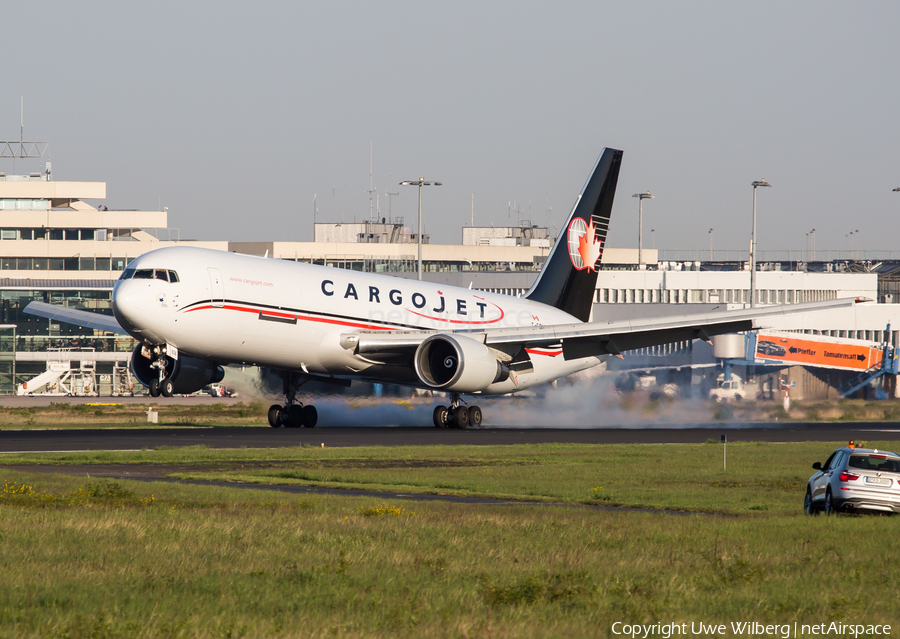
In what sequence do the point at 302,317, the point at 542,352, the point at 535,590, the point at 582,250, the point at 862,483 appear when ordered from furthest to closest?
the point at 582,250, the point at 542,352, the point at 302,317, the point at 862,483, the point at 535,590

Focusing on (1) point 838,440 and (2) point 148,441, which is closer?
(2) point 148,441

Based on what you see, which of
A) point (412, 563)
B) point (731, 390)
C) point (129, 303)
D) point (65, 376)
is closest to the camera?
point (412, 563)

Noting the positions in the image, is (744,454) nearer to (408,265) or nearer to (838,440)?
(838,440)

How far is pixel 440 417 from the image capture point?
4512 centimetres

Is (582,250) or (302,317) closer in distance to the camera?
(302,317)

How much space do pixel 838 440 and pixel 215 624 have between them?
119 ft

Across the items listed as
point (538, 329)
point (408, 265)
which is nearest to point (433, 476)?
point (538, 329)

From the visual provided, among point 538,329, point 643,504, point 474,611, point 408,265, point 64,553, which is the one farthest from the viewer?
point 408,265

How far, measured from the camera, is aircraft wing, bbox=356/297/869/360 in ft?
138

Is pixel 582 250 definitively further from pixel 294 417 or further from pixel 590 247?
pixel 294 417

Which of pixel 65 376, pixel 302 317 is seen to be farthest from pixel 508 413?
pixel 65 376

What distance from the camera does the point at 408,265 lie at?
136875mm

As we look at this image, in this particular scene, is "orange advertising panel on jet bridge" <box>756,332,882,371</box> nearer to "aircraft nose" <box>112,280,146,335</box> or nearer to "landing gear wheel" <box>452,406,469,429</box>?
"landing gear wheel" <box>452,406,469,429</box>

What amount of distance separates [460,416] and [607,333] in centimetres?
702
